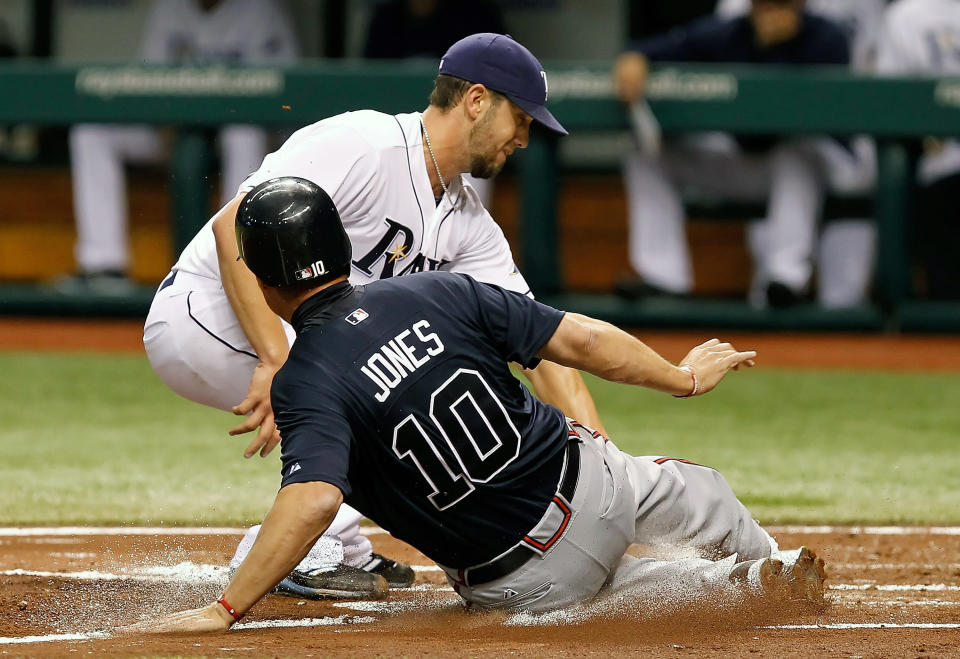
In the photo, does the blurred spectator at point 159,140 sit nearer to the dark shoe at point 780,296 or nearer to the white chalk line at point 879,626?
the dark shoe at point 780,296

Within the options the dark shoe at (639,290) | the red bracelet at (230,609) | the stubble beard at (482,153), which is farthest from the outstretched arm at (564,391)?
the dark shoe at (639,290)

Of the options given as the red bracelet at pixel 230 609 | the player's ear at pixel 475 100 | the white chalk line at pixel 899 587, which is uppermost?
the player's ear at pixel 475 100

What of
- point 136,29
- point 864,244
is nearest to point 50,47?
point 136,29

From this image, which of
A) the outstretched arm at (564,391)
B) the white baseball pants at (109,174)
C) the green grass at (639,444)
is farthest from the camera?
the white baseball pants at (109,174)

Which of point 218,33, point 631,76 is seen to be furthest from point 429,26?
point 631,76

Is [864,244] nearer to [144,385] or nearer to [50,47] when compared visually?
[144,385]

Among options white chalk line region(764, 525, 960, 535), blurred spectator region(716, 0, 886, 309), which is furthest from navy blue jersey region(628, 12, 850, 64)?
white chalk line region(764, 525, 960, 535)

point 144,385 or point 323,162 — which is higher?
point 323,162
